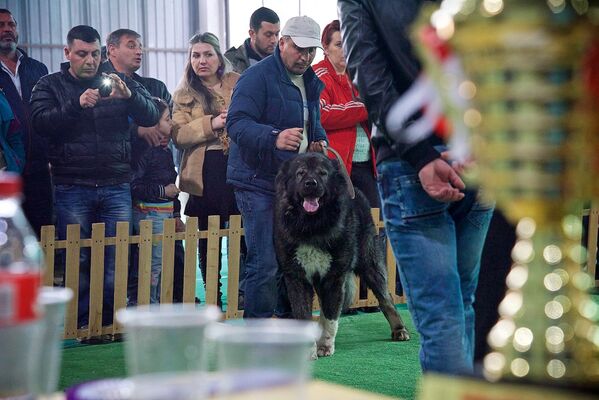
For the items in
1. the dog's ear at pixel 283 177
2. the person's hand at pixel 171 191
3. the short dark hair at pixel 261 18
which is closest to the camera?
the dog's ear at pixel 283 177

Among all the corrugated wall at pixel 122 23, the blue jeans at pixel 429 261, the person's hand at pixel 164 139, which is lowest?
the blue jeans at pixel 429 261

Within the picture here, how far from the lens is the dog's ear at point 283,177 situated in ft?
17.8

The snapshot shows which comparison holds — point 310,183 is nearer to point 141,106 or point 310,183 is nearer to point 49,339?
point 141,106

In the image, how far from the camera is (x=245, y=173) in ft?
18.8

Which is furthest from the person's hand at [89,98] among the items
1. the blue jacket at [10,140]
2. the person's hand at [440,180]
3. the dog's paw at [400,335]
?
the person's hand at [440,180]

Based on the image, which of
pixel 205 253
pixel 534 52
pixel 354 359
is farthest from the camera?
pixel 205 253

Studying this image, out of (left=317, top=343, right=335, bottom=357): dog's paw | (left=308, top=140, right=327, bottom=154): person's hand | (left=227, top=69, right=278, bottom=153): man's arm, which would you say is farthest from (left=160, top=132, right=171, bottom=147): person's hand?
(left=317, top=343, right=335, bottom=357): dog's paw

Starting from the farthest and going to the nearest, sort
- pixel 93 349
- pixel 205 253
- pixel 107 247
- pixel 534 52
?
1. pixel 205 253
2. pixel 107 247
3. pixel 93 349
4. pixel 534 52

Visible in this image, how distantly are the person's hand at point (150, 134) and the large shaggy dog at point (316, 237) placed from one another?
1.36 meters

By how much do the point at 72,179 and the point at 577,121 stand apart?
211 inches

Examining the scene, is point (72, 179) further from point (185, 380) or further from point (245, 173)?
point (185, 380)

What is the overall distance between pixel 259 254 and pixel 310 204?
511mm

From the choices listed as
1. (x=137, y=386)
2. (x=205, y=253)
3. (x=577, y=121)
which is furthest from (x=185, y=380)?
(x=205, y=253)

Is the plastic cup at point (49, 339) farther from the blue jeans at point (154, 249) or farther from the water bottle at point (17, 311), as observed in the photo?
the blue jeans at point (154, 249)
